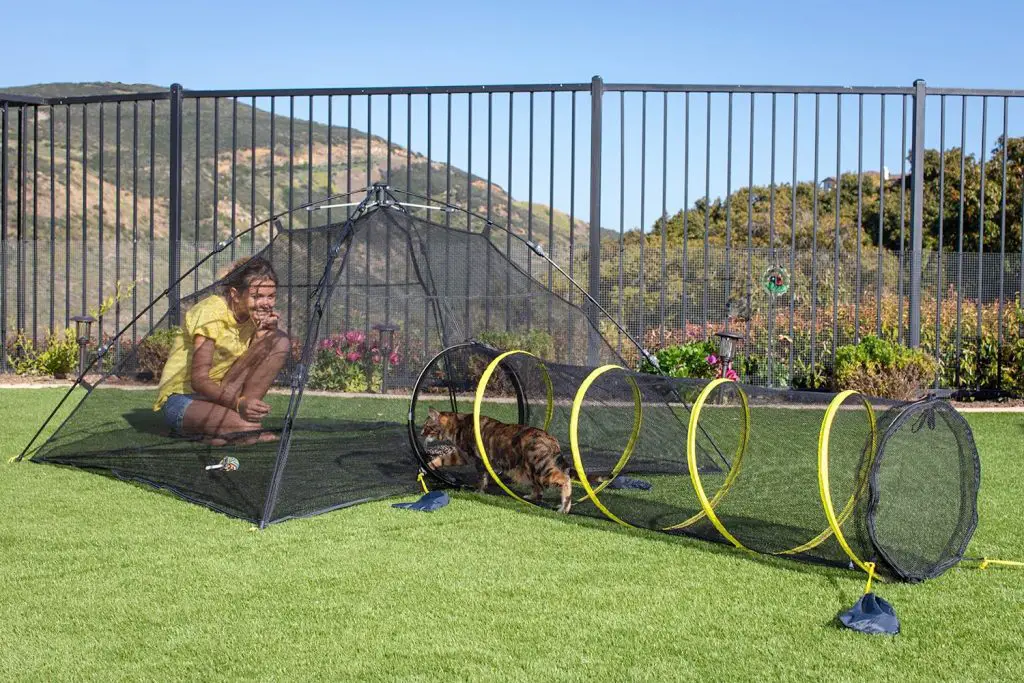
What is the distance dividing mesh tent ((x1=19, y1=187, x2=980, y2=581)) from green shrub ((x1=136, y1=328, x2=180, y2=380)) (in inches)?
2.3

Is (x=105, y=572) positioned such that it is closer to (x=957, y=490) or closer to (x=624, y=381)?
(x=624, y=381)

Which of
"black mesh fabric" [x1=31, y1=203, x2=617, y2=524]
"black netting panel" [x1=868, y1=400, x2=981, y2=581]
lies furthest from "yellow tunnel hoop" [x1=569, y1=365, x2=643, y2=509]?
"black netting panel" [x1=868, y1=400, x2=981, y2=581]

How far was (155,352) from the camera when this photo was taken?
21.9ft

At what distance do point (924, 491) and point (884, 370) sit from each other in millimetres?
7320

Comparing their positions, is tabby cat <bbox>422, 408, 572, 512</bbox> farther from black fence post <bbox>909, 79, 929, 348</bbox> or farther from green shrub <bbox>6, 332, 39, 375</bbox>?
green shrub <bbox>6, 332, 39, 375</bbox>

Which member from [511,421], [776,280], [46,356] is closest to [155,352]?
[511,421]

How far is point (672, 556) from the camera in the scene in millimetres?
4883

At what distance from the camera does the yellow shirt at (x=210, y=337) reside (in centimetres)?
628

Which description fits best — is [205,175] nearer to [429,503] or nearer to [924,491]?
[429,503]

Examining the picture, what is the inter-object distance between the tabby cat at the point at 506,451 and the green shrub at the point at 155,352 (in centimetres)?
159

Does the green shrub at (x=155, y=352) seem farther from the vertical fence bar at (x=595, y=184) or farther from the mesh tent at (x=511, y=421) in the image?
the vertical fence bar at (x=595, y=184)

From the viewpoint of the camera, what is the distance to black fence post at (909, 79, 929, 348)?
12.3 metres

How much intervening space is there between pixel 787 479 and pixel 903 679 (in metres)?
1.65

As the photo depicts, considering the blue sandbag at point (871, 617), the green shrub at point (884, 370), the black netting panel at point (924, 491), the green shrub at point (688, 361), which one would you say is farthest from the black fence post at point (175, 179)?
the blue sandbag at point (871, 617)
